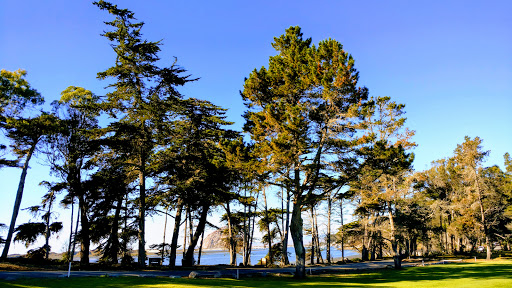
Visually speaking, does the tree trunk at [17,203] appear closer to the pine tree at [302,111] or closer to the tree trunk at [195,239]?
the tree trunk at [195,239]

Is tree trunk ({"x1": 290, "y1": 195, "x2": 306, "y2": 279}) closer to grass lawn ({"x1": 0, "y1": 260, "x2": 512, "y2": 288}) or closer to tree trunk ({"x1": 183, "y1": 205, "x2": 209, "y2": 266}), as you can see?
grass lawn ({"x1": 0, "y1": 260, "x2": 512, "y2": 288})

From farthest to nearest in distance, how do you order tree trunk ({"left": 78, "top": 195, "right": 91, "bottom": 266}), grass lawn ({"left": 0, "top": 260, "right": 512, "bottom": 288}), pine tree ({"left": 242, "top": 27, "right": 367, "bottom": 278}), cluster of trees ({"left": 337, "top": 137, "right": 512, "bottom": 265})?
cluster of trees ({"left": 337, "top": 137, "right": 512, "bottom": 265}) → tree trunk ({"left": 78, "top": 195, "right": 91, "bottom": 266}) → pine tree ({"left": 242, "top": 27, "right": 367, "bottom": 278}) → grass lawn ({"left": 0, "top": 260, "right": 512, "bottom": 288})

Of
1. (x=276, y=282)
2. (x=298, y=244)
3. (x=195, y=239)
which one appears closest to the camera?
(x=276, y=282)

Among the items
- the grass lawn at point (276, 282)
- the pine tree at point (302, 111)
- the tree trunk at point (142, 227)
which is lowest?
the grass lawn at point (276, 282)

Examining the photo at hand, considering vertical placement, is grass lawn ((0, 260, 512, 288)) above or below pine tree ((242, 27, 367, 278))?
below

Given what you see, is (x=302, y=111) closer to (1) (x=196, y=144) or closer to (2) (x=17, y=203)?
(1) (x=196, y=144)

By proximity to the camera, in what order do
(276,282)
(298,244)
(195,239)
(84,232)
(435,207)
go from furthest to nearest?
(435,207), (195,239), (84,232), (298,244), (276,282)

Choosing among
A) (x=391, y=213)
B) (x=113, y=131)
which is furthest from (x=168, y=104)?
(x=391, y=213)

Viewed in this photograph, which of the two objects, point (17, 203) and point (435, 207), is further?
point (435, 207)

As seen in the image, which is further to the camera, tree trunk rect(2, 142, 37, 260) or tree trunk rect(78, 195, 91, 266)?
tree trunk rect(78, 195, 91, 266)

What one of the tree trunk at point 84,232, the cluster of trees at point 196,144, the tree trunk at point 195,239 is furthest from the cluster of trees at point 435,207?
the tree trunk at point 84,232

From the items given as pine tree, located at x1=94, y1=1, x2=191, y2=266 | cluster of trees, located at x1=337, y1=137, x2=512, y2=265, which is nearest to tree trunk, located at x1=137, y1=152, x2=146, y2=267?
pine tree, located at x1=94, y1=1, x2=191, y2=266

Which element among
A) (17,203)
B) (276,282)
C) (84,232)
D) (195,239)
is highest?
(17,203)

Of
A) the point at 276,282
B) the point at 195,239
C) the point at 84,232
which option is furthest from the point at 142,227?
the point at 276,282
